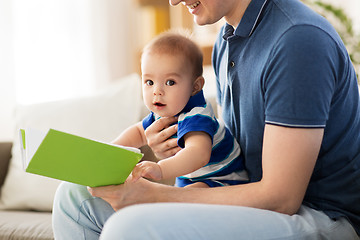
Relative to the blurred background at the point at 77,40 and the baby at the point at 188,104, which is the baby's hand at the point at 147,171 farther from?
the blurred background at the point at 77,40

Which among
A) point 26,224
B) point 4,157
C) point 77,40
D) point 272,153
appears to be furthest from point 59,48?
point 272,153

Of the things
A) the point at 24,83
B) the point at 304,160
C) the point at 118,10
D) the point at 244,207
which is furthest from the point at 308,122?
the point at 118,10

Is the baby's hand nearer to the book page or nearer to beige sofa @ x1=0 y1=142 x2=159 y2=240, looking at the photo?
the book page

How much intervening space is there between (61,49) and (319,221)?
2.17 meters

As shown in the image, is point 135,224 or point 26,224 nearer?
point 135,224

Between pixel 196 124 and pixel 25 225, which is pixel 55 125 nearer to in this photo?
pixel 25 225

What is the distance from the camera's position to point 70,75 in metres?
2.88

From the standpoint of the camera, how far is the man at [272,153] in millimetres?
942

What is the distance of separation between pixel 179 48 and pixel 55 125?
834mm

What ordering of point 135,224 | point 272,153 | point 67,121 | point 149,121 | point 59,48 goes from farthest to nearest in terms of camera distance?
point 59,48 → point 67,121 → point 149,121 → point 272,153 → point 135,224

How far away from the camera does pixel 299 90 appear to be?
976 mm

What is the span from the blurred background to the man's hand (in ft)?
4.30

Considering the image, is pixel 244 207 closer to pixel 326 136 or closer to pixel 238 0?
pixel 326 136

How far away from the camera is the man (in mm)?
942
